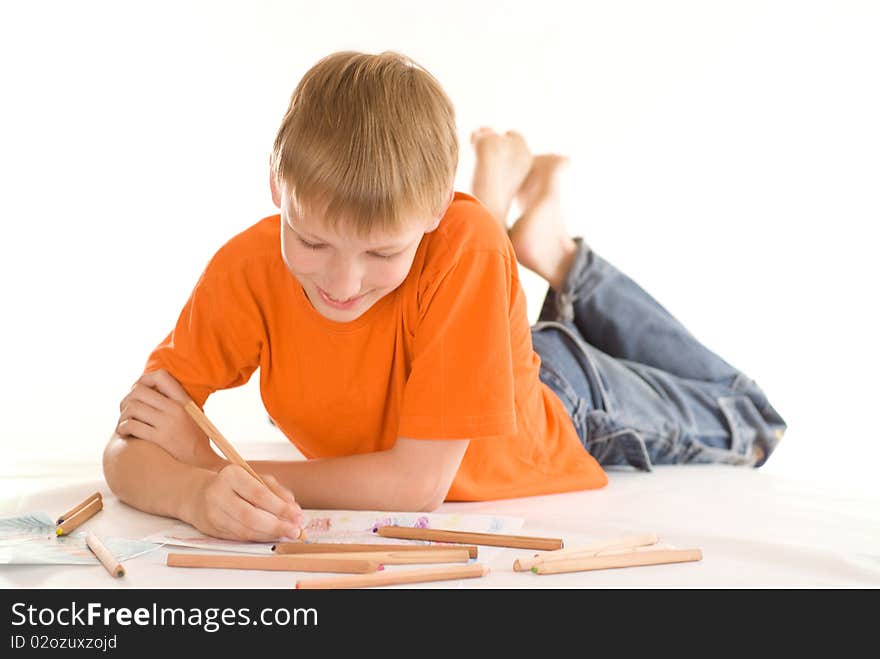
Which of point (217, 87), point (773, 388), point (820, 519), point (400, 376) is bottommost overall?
point (773, 388)

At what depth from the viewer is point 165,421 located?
146 cm

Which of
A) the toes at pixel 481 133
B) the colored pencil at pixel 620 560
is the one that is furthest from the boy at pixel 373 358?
the toes at pixel 481 133

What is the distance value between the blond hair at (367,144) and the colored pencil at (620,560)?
15.9 inches

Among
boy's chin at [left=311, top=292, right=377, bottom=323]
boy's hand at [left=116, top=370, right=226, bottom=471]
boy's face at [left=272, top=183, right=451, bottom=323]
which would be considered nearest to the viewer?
boy's face at [left=272, top=183, right=451, bottom=323]

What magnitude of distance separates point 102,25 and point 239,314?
191cm

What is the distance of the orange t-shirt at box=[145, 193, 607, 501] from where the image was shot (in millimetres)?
1379

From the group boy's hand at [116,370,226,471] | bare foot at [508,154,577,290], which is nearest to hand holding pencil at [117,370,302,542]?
boy's hand at [116,370,226,471]

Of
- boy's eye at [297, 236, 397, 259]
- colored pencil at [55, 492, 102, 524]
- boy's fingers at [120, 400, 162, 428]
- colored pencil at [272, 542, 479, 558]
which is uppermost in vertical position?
boy's eye at [297, 236, 397, 259]

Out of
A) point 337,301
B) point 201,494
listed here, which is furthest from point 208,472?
point 337,301

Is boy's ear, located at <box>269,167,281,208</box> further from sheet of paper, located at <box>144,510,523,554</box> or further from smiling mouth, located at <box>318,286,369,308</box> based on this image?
sheet of paper, located at <box>144,510,523,554</box>

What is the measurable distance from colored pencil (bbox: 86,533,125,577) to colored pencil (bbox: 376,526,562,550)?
311 mm
